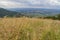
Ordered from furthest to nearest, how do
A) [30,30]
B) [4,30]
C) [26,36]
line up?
1. [4,30]
2. [30,30]
3. [26,36]

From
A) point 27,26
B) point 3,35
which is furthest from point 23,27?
point 3,35

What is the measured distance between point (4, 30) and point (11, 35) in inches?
23.5

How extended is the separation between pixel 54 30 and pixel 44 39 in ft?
1.49

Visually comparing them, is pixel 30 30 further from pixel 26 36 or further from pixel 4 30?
pixel 4 30

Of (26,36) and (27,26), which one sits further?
(27,26)

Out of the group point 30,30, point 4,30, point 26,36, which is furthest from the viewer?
point 4,30

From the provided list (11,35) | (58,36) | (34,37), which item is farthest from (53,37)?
(11,35)

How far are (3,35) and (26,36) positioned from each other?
0.61m

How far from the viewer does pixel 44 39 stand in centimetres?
437

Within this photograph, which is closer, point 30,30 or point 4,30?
point 30,30

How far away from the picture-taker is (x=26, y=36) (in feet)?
14.0

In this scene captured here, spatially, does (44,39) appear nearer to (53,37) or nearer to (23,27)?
(53,37)

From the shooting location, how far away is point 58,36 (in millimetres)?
4504

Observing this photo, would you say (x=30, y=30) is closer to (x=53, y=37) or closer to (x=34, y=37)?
(x=34, y=37)
